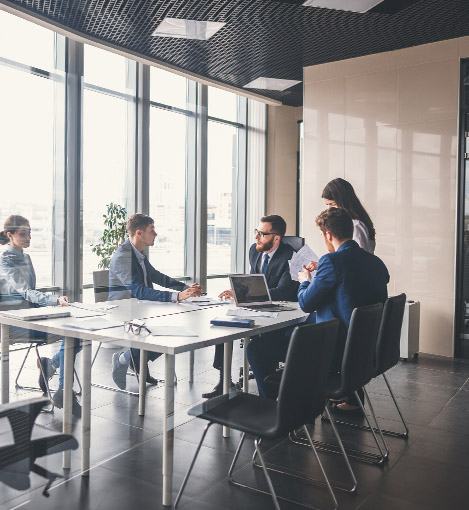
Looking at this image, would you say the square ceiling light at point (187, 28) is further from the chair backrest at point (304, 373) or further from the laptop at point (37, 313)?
the chair backrest at point (304, 373)

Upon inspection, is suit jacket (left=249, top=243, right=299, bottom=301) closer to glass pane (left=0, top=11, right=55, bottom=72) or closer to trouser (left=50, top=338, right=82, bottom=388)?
trouser (left=50, top=338, right=82, bottom=388)

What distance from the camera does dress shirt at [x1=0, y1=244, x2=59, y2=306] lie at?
2.97 m

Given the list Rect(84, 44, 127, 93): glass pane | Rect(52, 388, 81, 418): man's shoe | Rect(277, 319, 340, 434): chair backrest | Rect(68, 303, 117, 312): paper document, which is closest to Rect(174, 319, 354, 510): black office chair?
Rect(277, 319, 340, 434): chair backrest

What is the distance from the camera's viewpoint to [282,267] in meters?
4.16

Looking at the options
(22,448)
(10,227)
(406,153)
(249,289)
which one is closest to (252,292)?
(249,289)

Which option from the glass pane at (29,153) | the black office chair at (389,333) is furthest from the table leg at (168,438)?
the glass pane at (29,153)

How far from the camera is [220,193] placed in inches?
331

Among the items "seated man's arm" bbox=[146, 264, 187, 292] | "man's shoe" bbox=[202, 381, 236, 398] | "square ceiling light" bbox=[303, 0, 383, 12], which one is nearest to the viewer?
"man's shoe" bbox=[202, 381, 236, 398]

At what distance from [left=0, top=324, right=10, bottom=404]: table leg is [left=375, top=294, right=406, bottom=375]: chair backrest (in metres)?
2.01

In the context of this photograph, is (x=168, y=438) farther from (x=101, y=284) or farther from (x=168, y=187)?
(x=168, y=187)

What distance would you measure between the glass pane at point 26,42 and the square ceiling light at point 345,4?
2554 millimetres

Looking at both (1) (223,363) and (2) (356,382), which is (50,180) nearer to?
(1) (223,363)

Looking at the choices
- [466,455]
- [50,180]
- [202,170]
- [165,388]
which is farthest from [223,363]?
[202,170]

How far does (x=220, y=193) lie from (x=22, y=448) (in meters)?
6.50
